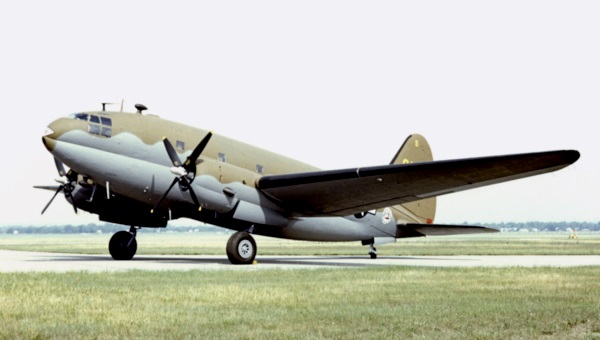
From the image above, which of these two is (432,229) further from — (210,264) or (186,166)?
(186,166)

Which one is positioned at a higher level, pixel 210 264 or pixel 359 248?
pixel 359 248

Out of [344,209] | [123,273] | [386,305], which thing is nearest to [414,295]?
[386,305]

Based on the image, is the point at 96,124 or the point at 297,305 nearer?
the point at 297,305

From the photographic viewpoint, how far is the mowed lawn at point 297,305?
975 cm

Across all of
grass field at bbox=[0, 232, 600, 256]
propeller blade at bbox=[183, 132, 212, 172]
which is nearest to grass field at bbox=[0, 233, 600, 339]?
propeller blade at bbox=[183, 132, 212, 172]

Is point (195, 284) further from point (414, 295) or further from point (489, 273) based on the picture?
point (489, 273)

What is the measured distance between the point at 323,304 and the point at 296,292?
6.23 ft

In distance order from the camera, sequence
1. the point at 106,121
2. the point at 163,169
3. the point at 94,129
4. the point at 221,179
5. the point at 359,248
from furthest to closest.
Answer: the point at 359,248, the point at 221,179, the point at 163,169, the point at 106,121, the point at 94,129

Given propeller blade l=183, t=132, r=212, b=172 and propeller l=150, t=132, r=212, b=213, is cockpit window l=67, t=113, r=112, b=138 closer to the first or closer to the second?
propeller l=150, t=132, r=212, b=213

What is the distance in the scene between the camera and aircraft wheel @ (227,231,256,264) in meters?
24.0

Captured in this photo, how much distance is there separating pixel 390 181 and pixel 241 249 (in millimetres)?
6024

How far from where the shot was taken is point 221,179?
78.0 ft

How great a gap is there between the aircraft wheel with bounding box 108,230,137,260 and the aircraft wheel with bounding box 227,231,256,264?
5873 mm

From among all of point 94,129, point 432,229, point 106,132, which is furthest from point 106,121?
point 432,229
